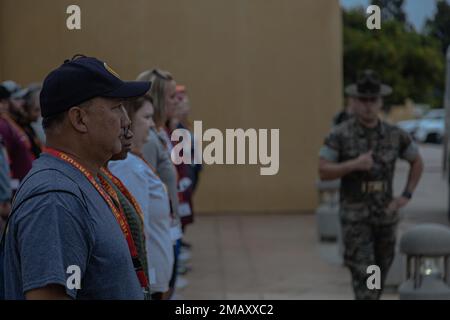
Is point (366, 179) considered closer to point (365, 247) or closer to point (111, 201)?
point (365, 247)

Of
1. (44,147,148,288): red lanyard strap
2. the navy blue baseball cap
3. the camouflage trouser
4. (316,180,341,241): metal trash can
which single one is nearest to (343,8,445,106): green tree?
(316,180,341,241): metal trash can

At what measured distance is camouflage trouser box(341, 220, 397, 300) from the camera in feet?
21.9

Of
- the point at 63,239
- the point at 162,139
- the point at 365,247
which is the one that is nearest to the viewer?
the point at 63,239

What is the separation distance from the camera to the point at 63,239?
266cm

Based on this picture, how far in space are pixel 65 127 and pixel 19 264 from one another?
1.45 feet

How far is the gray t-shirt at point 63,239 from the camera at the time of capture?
264 cm

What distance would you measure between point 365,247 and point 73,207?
423 centimetres

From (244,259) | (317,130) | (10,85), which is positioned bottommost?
(244,259)

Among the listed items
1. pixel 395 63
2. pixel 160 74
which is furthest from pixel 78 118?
pixel 395 63

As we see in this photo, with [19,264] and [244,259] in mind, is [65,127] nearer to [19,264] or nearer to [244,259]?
[19,264]

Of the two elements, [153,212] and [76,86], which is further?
[153,212]

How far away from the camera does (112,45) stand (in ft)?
15.4
